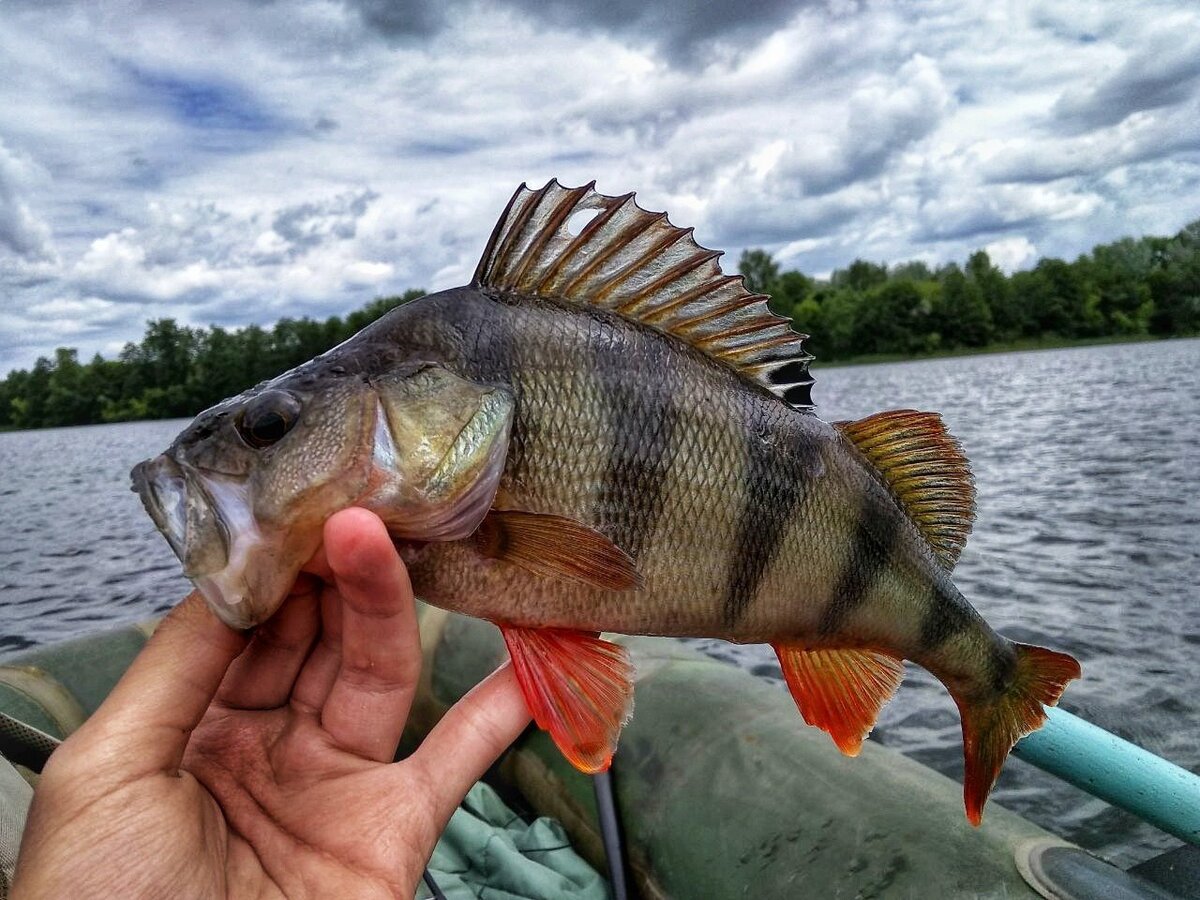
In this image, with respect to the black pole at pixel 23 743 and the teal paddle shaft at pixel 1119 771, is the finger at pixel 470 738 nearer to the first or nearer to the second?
the black pole at pixel 23 743

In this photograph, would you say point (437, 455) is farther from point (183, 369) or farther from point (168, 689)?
point (183, 369)

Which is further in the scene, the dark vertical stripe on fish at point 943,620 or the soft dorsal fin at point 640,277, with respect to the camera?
the dark vertical stripe on fish at point 943,620

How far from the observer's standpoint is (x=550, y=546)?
6.00 ft

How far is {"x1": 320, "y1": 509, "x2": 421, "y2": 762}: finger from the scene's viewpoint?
1.62m

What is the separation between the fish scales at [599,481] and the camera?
1.69 metres

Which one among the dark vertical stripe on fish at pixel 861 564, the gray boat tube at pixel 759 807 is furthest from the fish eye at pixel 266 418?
the gray boat tube at pixel 759 807

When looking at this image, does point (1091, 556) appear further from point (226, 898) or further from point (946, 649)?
point (226, 898)

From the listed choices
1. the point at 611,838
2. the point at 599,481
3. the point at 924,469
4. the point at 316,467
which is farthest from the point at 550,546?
the point at 611,838

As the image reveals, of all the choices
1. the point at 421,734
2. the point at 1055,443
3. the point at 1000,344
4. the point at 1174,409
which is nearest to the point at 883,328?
the point at 1000,344

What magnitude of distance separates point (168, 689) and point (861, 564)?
1606 mm

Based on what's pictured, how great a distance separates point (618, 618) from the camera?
195 centimetres

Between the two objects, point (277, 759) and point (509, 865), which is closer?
point (277, 759)

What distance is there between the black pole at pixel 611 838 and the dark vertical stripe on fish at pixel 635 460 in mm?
2210

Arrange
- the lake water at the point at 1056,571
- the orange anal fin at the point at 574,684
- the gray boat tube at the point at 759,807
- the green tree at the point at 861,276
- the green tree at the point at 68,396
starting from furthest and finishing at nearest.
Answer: the green tree at the point at 861,276
the green tree at the point at 68,396
the lake water at the point at 1056,571
the gray boat tube at the point at 759,807
the orange anal fin at the point at 574,684
